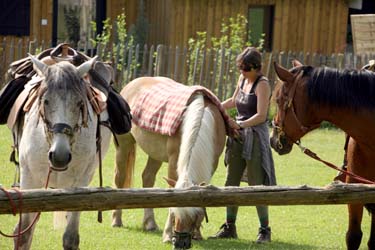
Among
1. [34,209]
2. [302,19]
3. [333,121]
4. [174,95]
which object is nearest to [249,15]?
[302,19]

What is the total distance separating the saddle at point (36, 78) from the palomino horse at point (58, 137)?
0.19 metres

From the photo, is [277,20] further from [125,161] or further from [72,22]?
[125,161]

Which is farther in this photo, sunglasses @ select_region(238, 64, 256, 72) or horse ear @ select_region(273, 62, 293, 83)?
sunglasses @ select_region(238, 64, 256, 72)

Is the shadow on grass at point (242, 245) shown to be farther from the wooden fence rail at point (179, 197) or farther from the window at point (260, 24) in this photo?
the window at point (260, 24)

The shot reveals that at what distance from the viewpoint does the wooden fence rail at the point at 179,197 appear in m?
4.96

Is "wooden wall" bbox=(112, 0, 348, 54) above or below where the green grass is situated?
above

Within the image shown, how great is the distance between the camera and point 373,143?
22.7 feet

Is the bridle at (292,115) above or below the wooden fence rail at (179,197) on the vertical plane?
above

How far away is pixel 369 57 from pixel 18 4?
9.23 m

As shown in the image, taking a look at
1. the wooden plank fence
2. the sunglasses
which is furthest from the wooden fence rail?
the wooden plank fence

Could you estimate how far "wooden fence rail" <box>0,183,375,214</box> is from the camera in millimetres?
4961

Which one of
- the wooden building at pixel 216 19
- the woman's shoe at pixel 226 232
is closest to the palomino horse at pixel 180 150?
the woman's shoe at pixel 226 232

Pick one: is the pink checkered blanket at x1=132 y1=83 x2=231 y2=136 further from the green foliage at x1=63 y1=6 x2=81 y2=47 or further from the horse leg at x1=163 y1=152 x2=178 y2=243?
the green foliage at x1=63 y1=6 x2=81 y2=47

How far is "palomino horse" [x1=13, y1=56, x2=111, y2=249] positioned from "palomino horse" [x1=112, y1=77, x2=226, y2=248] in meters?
0.88
